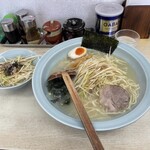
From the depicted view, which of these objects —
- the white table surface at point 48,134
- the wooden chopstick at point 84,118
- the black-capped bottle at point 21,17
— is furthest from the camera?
the black-capped bottle at point 21,17

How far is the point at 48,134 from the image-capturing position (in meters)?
0.69

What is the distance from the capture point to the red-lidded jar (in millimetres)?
958

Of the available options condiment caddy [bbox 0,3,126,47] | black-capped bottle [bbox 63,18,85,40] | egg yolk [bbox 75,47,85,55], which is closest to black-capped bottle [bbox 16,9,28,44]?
condiment caddy [bbox 0,3,126,47]

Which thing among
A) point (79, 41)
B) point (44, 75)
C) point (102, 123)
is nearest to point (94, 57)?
point (79, 41)

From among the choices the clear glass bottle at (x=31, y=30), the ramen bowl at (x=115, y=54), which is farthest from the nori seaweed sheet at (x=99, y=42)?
the clear glass bottle at (x=31, y=30)

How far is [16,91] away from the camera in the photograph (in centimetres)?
85

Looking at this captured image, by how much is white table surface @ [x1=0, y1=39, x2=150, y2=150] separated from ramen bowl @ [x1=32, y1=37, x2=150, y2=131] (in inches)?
2.8

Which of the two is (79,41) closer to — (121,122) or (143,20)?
(143,20)

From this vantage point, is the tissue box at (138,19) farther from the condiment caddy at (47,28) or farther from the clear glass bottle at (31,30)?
the clear glass bottle at (31,30)

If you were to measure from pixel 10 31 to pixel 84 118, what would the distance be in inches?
25.4

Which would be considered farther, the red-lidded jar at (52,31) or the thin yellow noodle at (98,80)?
the red-lidded jar at (52,31)

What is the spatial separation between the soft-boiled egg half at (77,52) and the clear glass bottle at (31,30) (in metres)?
0.26

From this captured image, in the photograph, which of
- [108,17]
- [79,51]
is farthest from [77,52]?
[108,17]

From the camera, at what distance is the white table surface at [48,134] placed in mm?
655
